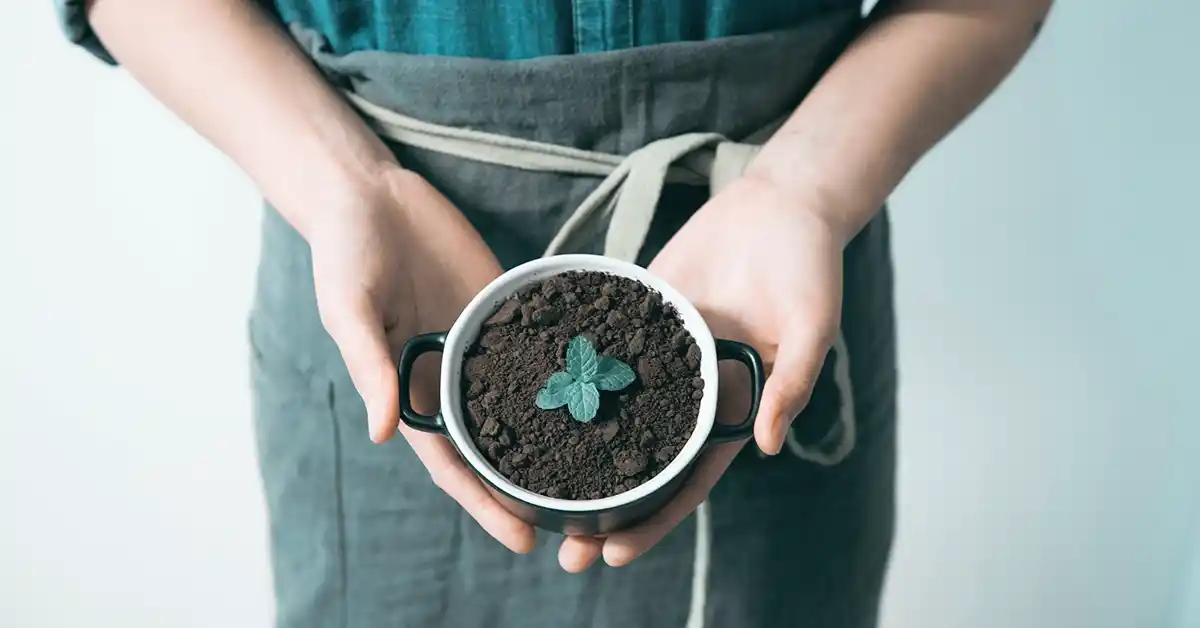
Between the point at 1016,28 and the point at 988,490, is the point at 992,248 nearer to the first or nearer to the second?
the point at 988,490

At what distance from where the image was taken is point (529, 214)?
23.0 inches

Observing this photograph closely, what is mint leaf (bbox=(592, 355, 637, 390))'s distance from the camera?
0.48m

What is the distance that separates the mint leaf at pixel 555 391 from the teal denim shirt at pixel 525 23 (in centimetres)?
20

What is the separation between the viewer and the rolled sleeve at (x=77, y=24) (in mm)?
560

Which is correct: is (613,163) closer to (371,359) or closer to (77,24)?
(371,359)

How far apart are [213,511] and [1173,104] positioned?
1.10m

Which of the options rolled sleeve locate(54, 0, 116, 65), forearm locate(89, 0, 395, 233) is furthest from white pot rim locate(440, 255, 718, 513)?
rolled sleeve locate(54, 0, 116, 65)

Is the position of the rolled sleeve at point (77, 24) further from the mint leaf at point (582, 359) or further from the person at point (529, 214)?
the mint leaf at point (582, 359)

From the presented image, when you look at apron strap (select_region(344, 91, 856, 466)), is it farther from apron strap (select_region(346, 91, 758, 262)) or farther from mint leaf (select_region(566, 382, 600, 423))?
mint leaf (select_region(566, 382, 600, 423))

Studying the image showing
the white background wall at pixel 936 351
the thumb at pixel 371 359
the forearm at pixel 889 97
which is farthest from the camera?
the white background wall at pixel 936 351

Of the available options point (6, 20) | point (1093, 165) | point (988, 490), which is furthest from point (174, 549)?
point (1093, 165)


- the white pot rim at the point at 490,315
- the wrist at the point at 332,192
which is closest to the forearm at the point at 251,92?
the wrist at the point at 332,192

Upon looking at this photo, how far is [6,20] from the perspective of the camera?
85 cm

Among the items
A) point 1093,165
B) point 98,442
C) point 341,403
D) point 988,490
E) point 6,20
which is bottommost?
point 988,490
